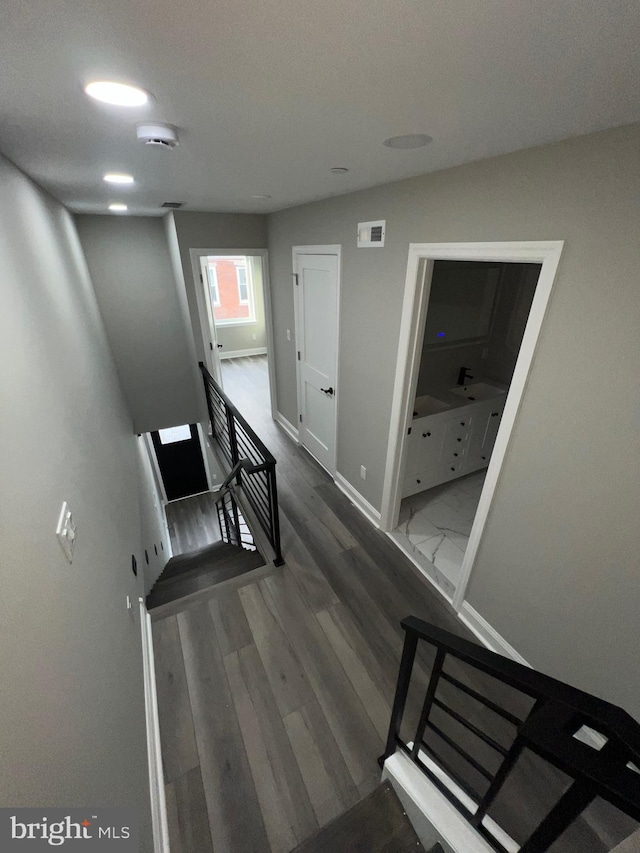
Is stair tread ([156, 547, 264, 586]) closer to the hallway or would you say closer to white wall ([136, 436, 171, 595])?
white wall ([136, 436, 171, 595])

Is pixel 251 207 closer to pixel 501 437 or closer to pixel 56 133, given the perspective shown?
pixel 56 133

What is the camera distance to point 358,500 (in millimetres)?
3213

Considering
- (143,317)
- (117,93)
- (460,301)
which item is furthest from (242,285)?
(117,93)

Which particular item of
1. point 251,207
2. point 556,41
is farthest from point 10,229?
point 251,207

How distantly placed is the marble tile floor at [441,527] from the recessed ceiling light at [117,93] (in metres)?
2.91

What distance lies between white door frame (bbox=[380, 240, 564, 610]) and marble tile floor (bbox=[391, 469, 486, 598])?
180 millimetres

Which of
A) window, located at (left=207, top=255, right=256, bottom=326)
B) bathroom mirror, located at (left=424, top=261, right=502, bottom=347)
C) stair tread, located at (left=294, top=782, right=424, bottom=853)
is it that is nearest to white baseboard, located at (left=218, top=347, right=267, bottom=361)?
window, located at (left=207, top=255, right=256, bottom=326)

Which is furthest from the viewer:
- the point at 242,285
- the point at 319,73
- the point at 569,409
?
the point at 242,285

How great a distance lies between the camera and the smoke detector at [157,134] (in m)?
1.14

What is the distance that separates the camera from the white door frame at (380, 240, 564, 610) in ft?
4.70

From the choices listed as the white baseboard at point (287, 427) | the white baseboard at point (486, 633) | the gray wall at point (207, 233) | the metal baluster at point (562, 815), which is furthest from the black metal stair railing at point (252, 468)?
the metal baluster at point (562, 815)

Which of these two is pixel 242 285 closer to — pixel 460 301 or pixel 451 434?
pixel 460 301

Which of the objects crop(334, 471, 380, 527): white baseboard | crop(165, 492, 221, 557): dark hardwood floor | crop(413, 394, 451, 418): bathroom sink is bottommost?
crop(165, 492, 221, 557): dark hardwood floor

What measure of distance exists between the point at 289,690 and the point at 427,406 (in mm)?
2542
